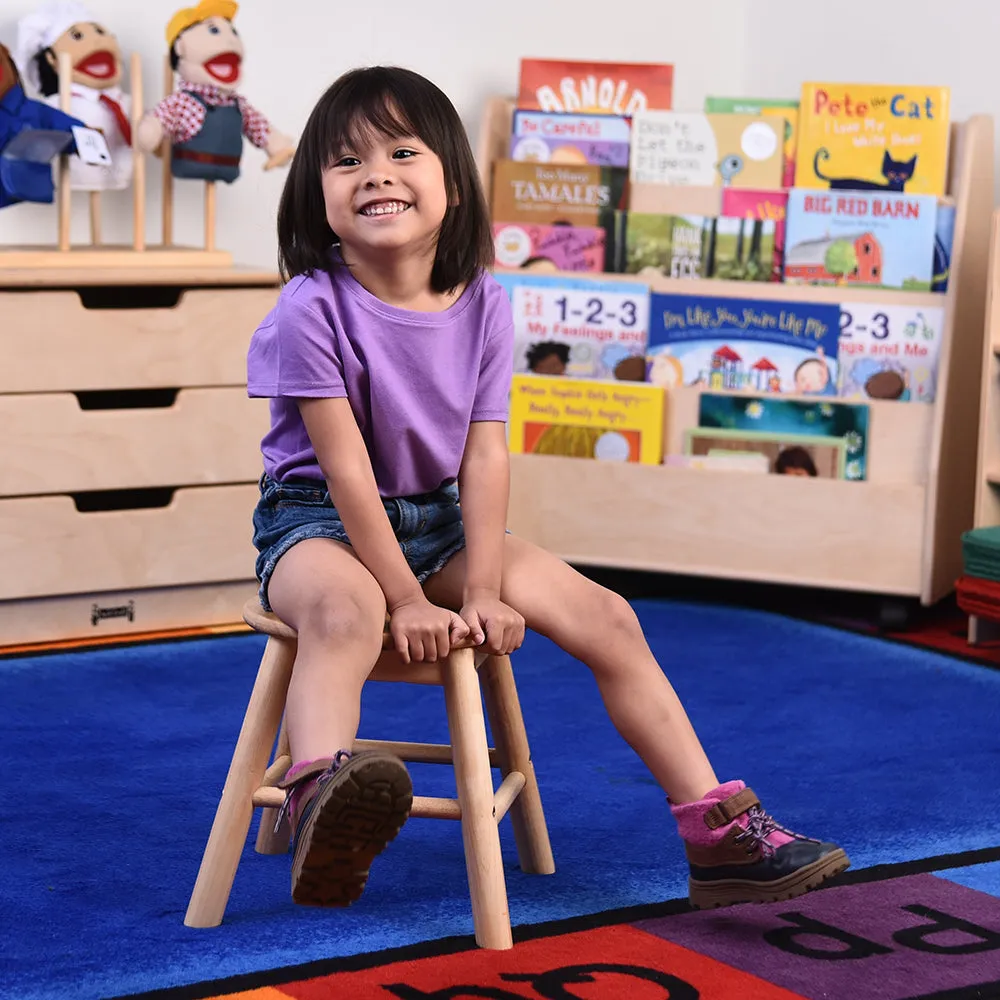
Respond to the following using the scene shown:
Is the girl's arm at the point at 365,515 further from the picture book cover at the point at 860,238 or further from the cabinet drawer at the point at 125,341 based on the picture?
the picture book cover at the point at 860,238

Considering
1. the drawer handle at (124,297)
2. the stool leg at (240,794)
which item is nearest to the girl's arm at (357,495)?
the stool leg at (240,794)

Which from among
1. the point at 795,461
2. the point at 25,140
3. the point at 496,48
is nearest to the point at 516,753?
the point at 795,461

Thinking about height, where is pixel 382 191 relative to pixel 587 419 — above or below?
above

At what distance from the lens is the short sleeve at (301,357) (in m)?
1.39

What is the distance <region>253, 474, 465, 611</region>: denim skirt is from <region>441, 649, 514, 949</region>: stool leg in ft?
0.41

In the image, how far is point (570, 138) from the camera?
2699 millimetres

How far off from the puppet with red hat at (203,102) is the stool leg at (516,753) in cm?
125

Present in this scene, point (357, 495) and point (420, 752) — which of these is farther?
point (420, 752)

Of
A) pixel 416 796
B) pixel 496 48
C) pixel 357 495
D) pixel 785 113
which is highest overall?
pixel 496 48

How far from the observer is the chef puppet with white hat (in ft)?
7.98

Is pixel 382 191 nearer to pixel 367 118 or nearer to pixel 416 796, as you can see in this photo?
pixel 367 118

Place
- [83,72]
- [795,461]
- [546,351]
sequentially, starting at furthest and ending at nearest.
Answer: [546,351] → [795,461] → [83,72]

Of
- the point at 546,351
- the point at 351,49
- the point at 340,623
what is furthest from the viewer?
the point at 351,49

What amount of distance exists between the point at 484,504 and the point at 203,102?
1.27 meters
